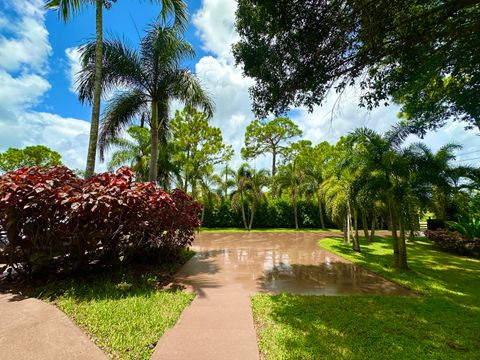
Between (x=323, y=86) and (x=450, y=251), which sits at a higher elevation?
(x=323, y=86)

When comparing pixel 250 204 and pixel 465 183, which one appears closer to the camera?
pixel 465 183

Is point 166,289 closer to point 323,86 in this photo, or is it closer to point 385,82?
point 323,86

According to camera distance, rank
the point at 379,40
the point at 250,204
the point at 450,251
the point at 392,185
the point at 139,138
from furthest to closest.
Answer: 1. the point at 250,204
2. the point at 139,138
3. the point at 450,251
4. the point at 392,185
5. the point at 379,40

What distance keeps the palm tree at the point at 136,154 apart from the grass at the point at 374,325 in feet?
48.6

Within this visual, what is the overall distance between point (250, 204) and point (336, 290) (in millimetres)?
15096

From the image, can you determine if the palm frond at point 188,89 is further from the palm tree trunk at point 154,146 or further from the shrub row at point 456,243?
the shrub row at point 456,243

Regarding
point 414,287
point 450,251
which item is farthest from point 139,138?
point 450,251

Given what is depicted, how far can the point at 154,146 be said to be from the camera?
8938 millimetres

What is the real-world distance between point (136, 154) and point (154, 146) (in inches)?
395

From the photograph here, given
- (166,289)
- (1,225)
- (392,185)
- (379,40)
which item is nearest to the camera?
(1,225)

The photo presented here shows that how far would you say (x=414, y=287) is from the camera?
539 centimetres

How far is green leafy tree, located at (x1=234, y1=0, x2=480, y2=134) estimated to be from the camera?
511 cm

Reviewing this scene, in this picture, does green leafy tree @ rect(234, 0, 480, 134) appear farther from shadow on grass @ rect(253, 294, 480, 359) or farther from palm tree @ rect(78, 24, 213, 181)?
shadow on grass @ rect(253, 294, 480, 359)

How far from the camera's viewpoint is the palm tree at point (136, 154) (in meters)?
17.3
